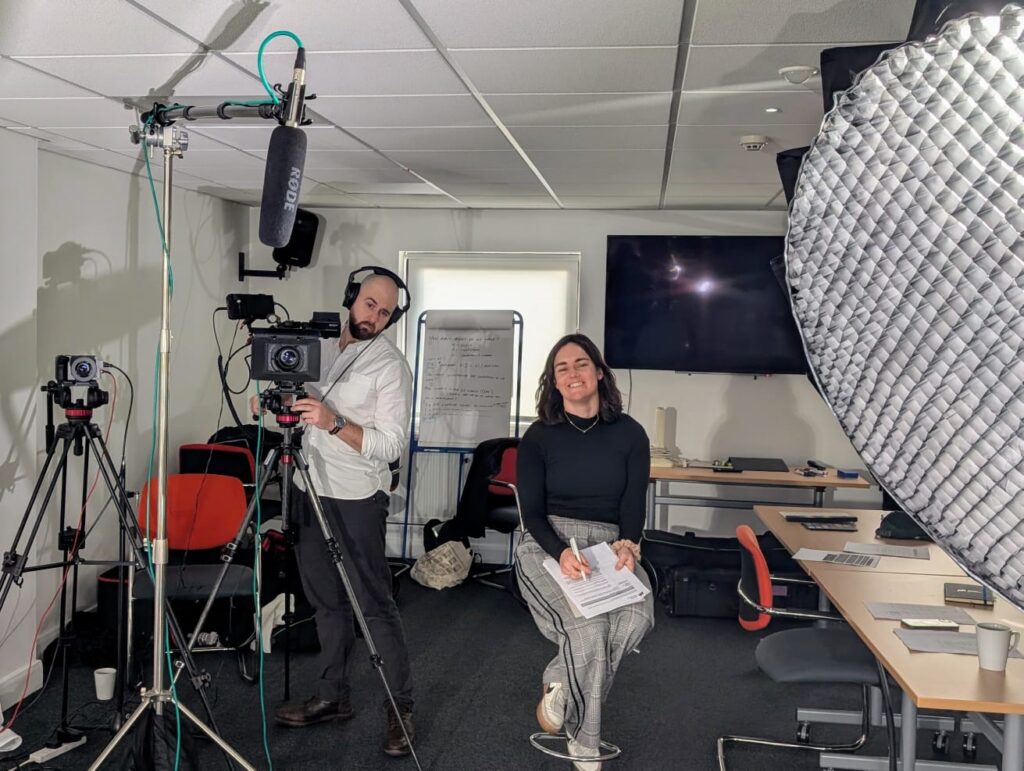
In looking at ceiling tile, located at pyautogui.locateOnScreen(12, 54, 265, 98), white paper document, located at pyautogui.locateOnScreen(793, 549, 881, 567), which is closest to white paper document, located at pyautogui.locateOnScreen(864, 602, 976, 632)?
white paper document, located at pyautogui.locateOnScreen(793, 549, 881, 567)

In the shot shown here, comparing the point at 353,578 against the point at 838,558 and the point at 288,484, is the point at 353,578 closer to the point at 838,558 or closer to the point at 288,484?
the point at 288,484

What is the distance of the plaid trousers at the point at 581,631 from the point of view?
9.46ft

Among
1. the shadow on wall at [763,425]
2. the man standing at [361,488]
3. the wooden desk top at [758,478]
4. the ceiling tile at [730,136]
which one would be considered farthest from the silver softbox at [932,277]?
the shadow on wall at [763,425]

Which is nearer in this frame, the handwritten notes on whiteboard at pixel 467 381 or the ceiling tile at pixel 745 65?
the ceiling tile at pixel 745 65

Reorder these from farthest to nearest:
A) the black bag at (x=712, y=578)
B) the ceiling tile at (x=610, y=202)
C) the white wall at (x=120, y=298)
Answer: the ceiling tile at (x=610, y=202) < the black bag at (x=712, y=578) < the white wall at (x=120, y=298)

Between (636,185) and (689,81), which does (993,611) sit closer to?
(689,81)

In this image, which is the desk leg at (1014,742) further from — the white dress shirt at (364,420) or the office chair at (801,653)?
the white dress shirt at (364,420)

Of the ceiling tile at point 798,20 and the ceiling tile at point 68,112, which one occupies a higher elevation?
the ceiling tile at point 68,112

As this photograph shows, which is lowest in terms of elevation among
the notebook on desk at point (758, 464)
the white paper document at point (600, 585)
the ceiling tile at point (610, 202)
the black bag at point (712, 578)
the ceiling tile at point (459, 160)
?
the black bag at point (712, 578)

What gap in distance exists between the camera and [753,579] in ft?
9.85

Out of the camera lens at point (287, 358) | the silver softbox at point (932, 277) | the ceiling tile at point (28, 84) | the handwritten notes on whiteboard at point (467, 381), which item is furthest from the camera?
the handwritten notes on whiteboard at point (467, 381)

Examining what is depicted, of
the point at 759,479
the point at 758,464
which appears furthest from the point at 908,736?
the point at 758,464

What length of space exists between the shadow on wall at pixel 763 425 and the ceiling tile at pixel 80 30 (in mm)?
4073

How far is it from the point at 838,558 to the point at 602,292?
9.74 ft
